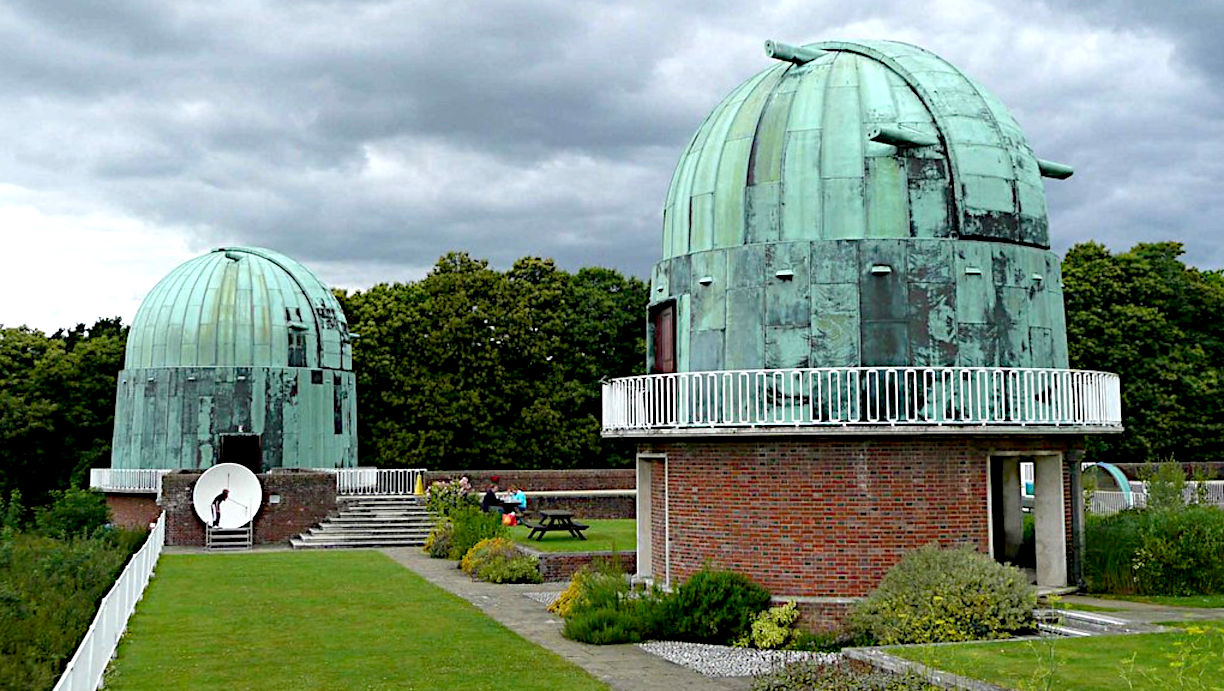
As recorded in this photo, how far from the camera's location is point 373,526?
1243 inches

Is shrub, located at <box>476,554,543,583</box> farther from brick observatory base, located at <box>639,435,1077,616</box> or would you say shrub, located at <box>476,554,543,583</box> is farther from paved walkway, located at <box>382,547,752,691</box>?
brick observatory base, located at <box>639,435,1077,616</box>

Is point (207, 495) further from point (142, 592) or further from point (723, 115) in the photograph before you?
point (723, 115)

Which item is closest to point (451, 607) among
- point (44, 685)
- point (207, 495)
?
point (44, 685)

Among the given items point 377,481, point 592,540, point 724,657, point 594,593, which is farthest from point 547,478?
point 724,657

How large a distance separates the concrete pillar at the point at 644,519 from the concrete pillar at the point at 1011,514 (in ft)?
20.9

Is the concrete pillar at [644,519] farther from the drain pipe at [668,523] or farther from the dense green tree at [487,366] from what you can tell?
the dense green tree at [487,366]

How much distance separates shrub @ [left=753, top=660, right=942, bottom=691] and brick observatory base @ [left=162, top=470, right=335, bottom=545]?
22568mm

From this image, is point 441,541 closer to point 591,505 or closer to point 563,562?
point 563,562

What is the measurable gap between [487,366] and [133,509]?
1406 centimetres

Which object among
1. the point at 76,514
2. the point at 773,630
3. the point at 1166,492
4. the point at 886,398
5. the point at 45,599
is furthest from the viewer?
the point at 76,514

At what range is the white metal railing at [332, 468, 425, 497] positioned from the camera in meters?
34.1

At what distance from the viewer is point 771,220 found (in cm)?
1720

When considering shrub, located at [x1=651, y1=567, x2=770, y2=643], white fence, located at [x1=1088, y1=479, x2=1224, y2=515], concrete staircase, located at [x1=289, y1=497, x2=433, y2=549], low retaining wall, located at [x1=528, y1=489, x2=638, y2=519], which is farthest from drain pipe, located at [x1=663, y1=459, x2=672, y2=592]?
low retaining wall, located at [x1=528, y1=489, x2=638, y2=519]

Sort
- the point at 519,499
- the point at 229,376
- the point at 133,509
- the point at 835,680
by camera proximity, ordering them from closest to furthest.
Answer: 1. the point at 835,680
2. the point at 519,499
3. the point at 133,509
4. the point at 229,376
